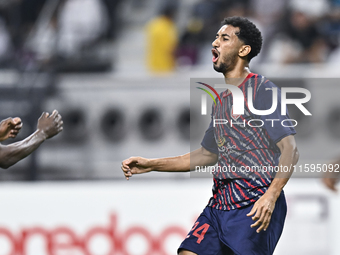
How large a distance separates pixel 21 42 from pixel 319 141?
512 cm

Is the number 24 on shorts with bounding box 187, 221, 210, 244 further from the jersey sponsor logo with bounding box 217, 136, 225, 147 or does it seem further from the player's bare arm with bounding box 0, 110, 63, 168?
the player's bare arm with bounding box 0, 110, 63, 168

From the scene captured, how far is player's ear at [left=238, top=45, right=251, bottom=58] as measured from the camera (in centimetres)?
426

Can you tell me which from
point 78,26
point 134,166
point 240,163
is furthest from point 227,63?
point 78,26

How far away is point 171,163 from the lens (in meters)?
4.57

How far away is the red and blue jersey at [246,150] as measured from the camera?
13.5 ft

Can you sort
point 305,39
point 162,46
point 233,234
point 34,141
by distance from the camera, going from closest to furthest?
point 233,234, point 34,141, point 305,39, point 162,46

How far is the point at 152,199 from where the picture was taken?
7.51 metres

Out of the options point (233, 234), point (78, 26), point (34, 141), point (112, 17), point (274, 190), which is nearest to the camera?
point (274, 190)

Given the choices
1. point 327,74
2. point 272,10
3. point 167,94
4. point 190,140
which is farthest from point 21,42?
point 327,74

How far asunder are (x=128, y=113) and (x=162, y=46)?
118 cm

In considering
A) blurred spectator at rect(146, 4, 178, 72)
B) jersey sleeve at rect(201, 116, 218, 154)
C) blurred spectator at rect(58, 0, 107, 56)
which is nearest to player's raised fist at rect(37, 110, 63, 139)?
jersey sleeve at rect(201, 116, 218, 154)

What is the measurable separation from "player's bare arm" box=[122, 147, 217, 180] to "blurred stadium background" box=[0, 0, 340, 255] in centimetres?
283

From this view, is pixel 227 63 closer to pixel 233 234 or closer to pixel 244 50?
pixel 244 50

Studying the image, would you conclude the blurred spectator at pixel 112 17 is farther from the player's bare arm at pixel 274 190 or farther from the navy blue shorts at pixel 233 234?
the player's bare arm at pixel 274 190
